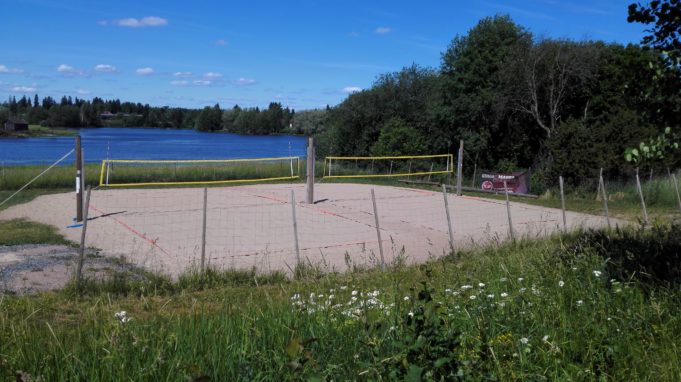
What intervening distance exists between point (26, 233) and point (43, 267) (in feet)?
14.3

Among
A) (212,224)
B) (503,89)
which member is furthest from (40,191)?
(503,89)

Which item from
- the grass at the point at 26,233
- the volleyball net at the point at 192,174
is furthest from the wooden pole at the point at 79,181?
the volleyball net at the point at 192,174

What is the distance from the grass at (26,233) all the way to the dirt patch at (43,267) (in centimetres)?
64

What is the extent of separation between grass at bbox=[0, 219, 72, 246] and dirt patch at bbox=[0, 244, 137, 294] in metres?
0.64

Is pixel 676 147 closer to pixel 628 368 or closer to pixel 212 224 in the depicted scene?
pixel 628 368

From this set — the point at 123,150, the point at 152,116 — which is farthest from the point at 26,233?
the point at 152,116

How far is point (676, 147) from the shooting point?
4918mm

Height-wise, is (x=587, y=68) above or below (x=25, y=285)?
above

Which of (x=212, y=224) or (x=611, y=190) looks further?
(x=611, y=190)

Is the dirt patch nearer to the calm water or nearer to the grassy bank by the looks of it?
the grassy bank

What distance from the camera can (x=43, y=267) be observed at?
10.5 m

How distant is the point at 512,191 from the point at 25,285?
67.5 ft

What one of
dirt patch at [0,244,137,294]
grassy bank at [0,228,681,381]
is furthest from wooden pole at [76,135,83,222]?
grassy bank at [0,228,681,381]

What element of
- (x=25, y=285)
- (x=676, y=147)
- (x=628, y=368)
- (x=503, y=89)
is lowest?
(x=25, y=285)
